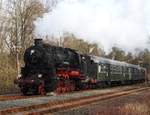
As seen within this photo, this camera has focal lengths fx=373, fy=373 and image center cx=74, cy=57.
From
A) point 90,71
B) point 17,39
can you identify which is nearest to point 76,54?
point 90,71

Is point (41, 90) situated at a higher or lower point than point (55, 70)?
lower

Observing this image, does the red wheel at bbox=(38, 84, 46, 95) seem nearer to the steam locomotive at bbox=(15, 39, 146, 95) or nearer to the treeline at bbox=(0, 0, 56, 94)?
the steam locomotive at bbox=(15, 39, 146, 95)

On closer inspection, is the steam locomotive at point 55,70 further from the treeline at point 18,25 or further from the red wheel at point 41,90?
the treeline at point 18,25

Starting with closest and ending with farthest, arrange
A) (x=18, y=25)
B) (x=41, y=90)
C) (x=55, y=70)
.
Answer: (x=41, y=90) < (x=55, y=70) < (x=18, y=25)

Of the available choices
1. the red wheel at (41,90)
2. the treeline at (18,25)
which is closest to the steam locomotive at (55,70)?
the red wheel at (41,90)

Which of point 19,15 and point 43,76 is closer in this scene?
point 43,76

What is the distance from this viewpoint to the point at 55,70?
24.3m

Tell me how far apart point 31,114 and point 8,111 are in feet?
3.97

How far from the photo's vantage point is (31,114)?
12469mm

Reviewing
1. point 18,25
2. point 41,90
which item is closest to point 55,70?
point 41,90

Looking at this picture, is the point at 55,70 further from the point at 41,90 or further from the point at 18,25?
the point at 18,25

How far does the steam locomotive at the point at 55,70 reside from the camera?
23.3m

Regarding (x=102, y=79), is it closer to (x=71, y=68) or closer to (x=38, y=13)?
(x=71, y=68)

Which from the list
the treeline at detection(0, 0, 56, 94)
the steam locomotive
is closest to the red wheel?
the steam locomotive
